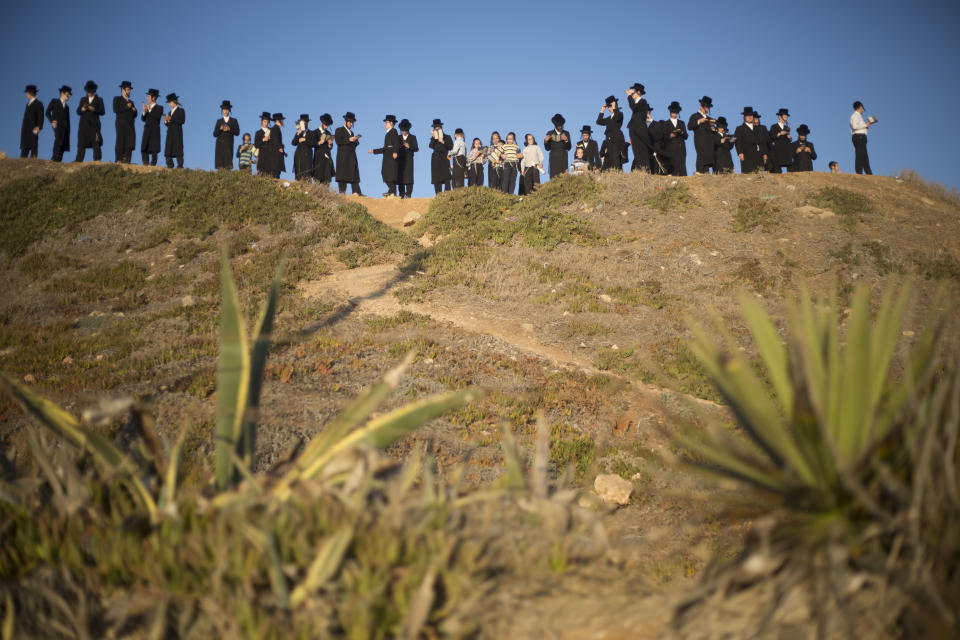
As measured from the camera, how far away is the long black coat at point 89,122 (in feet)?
67.2

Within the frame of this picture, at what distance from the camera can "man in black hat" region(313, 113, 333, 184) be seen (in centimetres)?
2308

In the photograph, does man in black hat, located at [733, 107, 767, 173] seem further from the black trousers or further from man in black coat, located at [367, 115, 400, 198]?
man in black coat, located at [367, 115, 400, 198]

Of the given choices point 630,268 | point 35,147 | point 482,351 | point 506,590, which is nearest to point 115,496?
point 506,590

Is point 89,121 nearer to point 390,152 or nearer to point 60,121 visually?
point 60,121

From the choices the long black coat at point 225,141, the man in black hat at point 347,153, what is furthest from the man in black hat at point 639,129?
the long black coat at point 225,141

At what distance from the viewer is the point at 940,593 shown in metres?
1.71

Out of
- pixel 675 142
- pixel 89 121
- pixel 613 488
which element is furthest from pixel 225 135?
pixel 613 488


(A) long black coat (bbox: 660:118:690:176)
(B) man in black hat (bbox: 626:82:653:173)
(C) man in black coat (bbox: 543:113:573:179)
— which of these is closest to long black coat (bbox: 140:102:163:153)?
(C) man in black coat (bbox: 543:113:573:179)

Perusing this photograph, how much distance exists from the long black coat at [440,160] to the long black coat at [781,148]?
13.2 metres

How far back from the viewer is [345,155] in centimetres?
2328

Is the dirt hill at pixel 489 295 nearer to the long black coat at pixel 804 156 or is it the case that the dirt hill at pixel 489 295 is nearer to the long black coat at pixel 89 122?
the long black coat at pixel 89 122

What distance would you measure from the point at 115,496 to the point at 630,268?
13.7 m

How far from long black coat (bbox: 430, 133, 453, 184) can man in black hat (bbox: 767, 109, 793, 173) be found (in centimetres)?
1309

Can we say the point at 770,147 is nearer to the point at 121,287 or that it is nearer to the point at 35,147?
the point at 121,287
